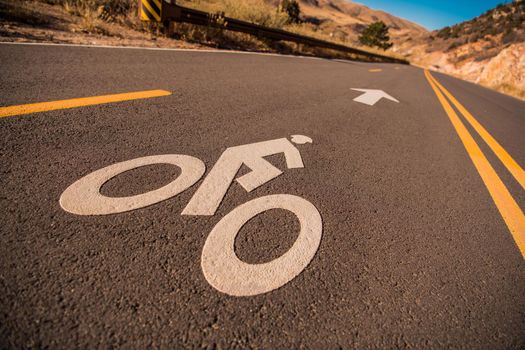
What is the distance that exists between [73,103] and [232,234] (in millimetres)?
2240

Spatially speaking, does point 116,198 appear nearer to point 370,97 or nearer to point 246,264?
point 246,264

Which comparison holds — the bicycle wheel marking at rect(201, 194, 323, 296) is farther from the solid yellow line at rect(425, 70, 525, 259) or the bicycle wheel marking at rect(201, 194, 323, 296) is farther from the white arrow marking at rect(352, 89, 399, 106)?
the white arrow marking at rect(352, 89, 399, 106)

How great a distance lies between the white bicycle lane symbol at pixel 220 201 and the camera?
1241 millimetres

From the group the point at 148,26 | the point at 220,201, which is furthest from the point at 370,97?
the point at 148,26

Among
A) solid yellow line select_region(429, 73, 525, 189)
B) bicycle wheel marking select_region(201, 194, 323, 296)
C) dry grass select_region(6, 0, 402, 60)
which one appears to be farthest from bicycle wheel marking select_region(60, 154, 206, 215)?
dry grass select_region(6, 0, 402, 60)

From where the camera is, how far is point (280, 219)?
1637mm

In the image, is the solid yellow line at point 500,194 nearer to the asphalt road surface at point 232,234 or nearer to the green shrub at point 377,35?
the asphalt road surface at point 232,234

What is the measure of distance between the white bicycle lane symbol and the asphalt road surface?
0.03 ft

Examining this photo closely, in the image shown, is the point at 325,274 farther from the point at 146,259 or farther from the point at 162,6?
the point at 162,6

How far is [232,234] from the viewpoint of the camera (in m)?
1.45

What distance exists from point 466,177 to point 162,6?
26.1 feet

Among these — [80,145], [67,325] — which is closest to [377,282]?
[67,325]

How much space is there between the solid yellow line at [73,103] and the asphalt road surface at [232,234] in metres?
0.02

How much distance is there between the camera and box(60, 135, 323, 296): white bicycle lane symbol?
1.24 m
